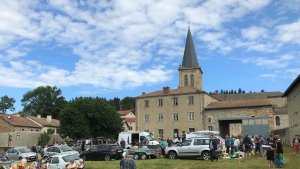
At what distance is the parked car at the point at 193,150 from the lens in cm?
2014

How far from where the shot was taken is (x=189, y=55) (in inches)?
3054

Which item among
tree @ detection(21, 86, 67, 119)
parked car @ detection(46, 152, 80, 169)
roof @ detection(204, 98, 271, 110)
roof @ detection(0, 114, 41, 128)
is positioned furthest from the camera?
tree @ detection(21, 86, 67, 119)

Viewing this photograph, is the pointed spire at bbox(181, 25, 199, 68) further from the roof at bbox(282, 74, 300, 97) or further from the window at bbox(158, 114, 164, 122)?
the roof at bbox(282, 74, 300, 97)

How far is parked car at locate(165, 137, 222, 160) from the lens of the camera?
20.1m

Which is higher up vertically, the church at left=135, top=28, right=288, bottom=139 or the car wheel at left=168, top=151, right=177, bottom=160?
the church at left=135, top=28, right=288, bottom=139

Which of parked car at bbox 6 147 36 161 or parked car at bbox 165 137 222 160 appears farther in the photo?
parked car at bbox 6 147 36 161

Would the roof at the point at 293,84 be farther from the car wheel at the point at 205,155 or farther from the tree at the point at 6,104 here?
the tree at the point at 6,104

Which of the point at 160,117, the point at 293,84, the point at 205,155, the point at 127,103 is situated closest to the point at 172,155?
the point at 205,155

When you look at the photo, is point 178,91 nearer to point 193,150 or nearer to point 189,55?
point 193,150

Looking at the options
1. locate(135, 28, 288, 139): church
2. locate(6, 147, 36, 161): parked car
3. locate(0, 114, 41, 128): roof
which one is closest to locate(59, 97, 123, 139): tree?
locate(135, 28, 288, 139): church

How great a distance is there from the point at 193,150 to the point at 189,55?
58.6 metres

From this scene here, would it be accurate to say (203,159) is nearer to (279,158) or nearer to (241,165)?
(241,165)

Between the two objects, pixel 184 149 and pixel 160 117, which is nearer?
pixel 184 149

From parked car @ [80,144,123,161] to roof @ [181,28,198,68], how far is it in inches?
2183
